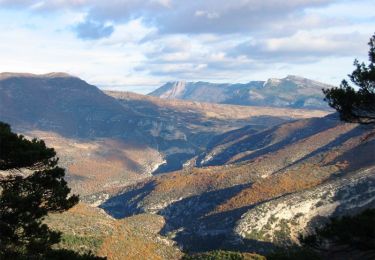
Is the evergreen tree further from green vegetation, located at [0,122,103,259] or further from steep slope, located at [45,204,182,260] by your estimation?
steep slope, located at [45,204,182,260]

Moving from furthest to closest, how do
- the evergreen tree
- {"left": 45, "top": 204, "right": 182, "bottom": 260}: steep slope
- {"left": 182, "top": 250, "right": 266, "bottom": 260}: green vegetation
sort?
{"left": 45, "top": 204, "right": 182, "bottom": 260}: steep slope → {"left": 182, "top": 250, "right": 266, "bottom": 260}: green vegetation → the evergreen tree

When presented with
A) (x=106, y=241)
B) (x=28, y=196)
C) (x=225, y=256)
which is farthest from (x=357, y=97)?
(x=106, y=241)

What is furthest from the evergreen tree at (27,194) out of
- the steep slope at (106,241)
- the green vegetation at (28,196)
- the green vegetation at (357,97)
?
the steep slope at (106,241)

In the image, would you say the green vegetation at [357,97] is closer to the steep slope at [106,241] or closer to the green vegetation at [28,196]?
the green vegetation at [28,196]

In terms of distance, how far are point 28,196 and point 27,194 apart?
678 mm

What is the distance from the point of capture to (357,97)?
39.2 metres

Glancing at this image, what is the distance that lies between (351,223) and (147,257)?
477 feet

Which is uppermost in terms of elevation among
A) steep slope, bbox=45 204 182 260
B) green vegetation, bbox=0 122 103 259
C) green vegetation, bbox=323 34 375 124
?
green vegetation, bbox=323 34 375 124

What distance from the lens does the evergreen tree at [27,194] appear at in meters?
33.7

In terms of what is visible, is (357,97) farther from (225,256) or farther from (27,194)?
(225,256)

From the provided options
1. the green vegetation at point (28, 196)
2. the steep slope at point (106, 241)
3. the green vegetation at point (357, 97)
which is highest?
the green vegetation at point (357, 97)

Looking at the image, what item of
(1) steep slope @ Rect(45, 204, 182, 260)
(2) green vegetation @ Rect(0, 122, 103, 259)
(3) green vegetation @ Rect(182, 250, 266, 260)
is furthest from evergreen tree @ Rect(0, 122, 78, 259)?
(1) steep slope @ Rect(45, 204, 182, 260)

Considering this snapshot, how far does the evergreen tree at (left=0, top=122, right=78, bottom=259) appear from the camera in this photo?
33.7 meters

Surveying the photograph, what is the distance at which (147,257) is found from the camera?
17912 cm
